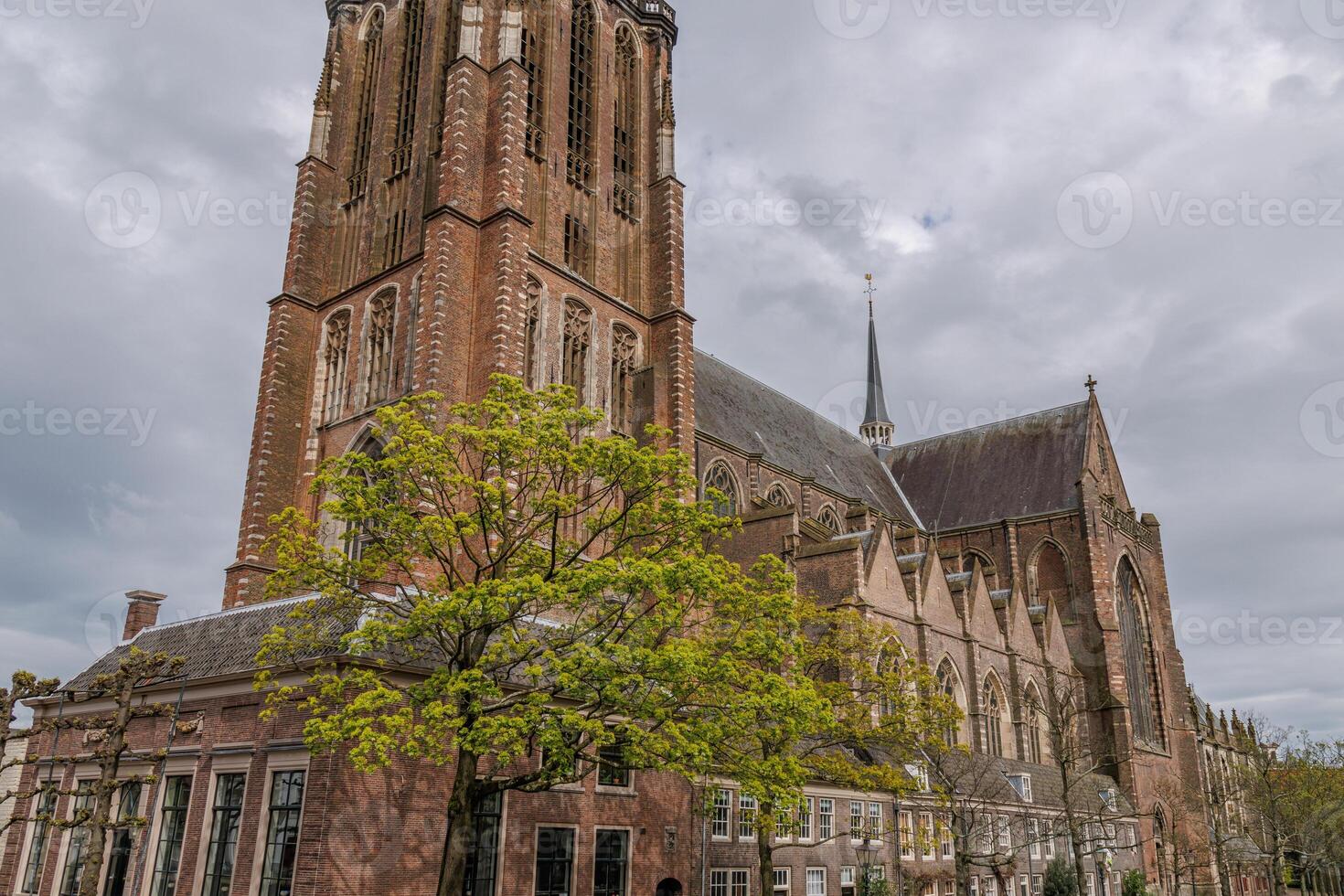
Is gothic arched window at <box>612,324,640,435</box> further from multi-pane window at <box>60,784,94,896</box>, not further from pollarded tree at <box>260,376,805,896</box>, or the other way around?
multi-pane window at <box>60,784,94,896</box>

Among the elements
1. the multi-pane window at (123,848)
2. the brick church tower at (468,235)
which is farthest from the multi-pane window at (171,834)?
the brick church tower at (468,235)

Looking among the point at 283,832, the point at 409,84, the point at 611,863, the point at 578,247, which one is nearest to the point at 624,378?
the point at 578,247

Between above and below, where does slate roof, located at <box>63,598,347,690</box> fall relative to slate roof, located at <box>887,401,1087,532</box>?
below

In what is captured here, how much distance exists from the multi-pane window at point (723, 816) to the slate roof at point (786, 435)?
63.3ft

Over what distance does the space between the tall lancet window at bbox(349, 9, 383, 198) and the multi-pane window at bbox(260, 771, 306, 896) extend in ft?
77.7

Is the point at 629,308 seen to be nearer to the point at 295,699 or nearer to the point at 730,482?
the point at 730,482

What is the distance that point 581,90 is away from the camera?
132ft

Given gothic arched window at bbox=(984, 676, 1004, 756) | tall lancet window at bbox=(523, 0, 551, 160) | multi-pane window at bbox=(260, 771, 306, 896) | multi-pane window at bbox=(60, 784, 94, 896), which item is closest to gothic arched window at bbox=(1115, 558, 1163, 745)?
gothic arched window at bbox=(984, 676, 1004, 756)

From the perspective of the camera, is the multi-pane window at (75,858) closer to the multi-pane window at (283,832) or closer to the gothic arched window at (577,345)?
the multi-pane window at (283,832)

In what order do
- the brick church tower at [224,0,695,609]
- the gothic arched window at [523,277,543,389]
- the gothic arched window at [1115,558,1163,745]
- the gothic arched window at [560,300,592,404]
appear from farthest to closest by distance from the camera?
1. the gothic arched window at [1115,558,1163,745]
2. the gothic arched window at [560,300,592,404]
3. the gothic arched window at [523,277,543,389]
4. the brick church tower at [224,0,695,609]

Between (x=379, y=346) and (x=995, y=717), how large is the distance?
30.8m

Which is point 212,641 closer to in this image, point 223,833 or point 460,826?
point 223,833

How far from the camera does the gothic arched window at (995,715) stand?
44844 millimetres

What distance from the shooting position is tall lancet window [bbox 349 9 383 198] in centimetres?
3844
